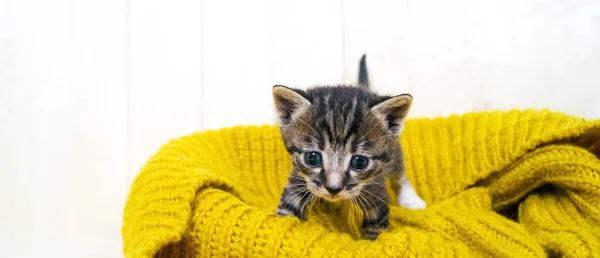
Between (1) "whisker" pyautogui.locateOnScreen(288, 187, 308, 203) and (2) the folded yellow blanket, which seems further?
(1) "whisker" pyautogui.locateOnScreen(288, 187, 308, 203)

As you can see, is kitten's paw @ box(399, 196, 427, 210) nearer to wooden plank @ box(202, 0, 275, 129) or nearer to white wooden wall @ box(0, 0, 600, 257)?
white wooden wall @ box(0, 0, 600, 257)

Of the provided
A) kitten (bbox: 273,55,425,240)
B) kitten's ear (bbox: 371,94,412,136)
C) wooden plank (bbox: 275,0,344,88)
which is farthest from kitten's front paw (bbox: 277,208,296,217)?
wooden plank (bbox: 275,0,344,88)

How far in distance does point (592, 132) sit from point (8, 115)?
6.16 feet

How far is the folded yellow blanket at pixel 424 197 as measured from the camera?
1096 mm

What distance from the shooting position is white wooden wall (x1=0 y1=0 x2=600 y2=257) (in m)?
1.79

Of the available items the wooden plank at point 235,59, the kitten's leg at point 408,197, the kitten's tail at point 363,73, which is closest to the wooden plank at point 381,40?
the kitten's tail at point 363,73

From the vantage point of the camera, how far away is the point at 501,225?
47.8 inches

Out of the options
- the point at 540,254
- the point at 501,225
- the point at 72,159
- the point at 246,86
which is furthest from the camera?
the point at 246,86

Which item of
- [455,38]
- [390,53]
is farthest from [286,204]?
[455,38]

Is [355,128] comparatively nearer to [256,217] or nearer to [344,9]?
[256,217]

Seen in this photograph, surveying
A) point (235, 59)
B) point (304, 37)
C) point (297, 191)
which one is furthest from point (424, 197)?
point (235, 59)

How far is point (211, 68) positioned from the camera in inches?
76.9

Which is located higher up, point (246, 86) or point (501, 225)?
point (246, 86)

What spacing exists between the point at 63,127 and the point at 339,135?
1162 mm
